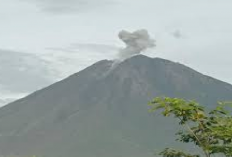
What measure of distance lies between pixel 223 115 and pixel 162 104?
164 cm

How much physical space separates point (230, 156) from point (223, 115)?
1.22 meters

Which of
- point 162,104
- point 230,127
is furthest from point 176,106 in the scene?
point 230,127

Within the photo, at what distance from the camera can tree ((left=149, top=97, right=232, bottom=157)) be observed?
13.8 m

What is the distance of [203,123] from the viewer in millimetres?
14320

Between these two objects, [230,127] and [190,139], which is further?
[190,139]

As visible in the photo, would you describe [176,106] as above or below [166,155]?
above

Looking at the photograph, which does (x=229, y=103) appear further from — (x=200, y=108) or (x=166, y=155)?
(x=166, y=155)

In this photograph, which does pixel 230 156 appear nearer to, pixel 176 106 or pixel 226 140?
pixel 226 140

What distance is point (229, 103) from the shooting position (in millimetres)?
14477

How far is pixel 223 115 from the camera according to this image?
579 inches

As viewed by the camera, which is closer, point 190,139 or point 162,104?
point 162,104

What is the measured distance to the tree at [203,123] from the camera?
13805 mm

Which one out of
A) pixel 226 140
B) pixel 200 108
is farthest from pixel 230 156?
pixel 200 108

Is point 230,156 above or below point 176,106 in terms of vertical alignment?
below
